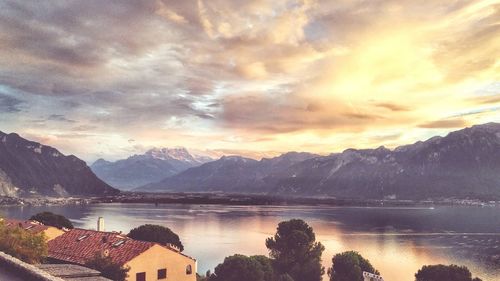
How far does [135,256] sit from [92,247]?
10.0 m

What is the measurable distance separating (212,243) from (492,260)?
84.6m

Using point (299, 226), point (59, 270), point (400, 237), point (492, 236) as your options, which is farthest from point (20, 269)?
point (492, 236)

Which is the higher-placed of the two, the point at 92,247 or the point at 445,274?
the point at 92,247

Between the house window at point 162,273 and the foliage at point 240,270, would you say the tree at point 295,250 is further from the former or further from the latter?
the house window at point 162,273

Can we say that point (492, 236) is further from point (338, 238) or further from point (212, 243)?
point (212, 243)

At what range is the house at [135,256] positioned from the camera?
188ft

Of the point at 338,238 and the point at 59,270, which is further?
the point at 338,238

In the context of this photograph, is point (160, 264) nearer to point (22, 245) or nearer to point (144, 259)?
point (144, 259)

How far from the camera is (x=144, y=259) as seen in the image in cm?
5784

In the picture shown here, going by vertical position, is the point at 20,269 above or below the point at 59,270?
above

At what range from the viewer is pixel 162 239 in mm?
95312

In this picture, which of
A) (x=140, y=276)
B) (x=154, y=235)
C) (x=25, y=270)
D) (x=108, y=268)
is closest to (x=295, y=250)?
(x=154, y=235)

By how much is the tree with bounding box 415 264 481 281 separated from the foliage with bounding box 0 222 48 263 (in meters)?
58.4

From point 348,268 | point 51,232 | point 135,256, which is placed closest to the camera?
point 135,256
